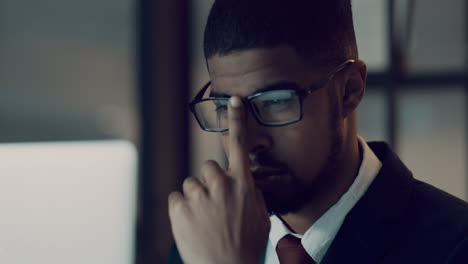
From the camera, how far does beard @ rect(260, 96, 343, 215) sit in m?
1.08

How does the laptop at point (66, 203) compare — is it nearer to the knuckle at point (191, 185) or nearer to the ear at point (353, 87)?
the knuckle at point (191, 185)

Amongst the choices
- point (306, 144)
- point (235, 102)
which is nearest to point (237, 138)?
point (235, 102)

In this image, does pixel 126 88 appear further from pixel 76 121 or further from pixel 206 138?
pixel 206 138

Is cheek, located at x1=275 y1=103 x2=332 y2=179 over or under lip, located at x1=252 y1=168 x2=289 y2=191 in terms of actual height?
over

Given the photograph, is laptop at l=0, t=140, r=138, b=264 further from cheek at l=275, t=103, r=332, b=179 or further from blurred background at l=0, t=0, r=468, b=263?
blurred background at l=0, t=0, r=468, b=263

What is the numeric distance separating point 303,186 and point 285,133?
12 centimetres

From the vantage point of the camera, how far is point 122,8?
103 inches

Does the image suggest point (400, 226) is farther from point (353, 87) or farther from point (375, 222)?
point (353, 87)

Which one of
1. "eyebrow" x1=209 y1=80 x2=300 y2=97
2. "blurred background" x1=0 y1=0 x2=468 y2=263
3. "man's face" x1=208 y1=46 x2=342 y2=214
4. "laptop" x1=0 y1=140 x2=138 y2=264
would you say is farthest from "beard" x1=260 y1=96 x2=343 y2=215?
"blurred background" x1=0 y1=0 x2=468 y2=263

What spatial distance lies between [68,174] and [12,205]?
0.18 meters

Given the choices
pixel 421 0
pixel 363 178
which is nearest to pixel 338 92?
pixel 363 178

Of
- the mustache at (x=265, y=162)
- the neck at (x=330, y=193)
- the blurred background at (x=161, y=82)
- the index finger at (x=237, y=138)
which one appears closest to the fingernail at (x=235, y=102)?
the index finger at (x=237, y=138)

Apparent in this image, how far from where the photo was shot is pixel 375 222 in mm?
1052

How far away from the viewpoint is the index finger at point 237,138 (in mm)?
949
